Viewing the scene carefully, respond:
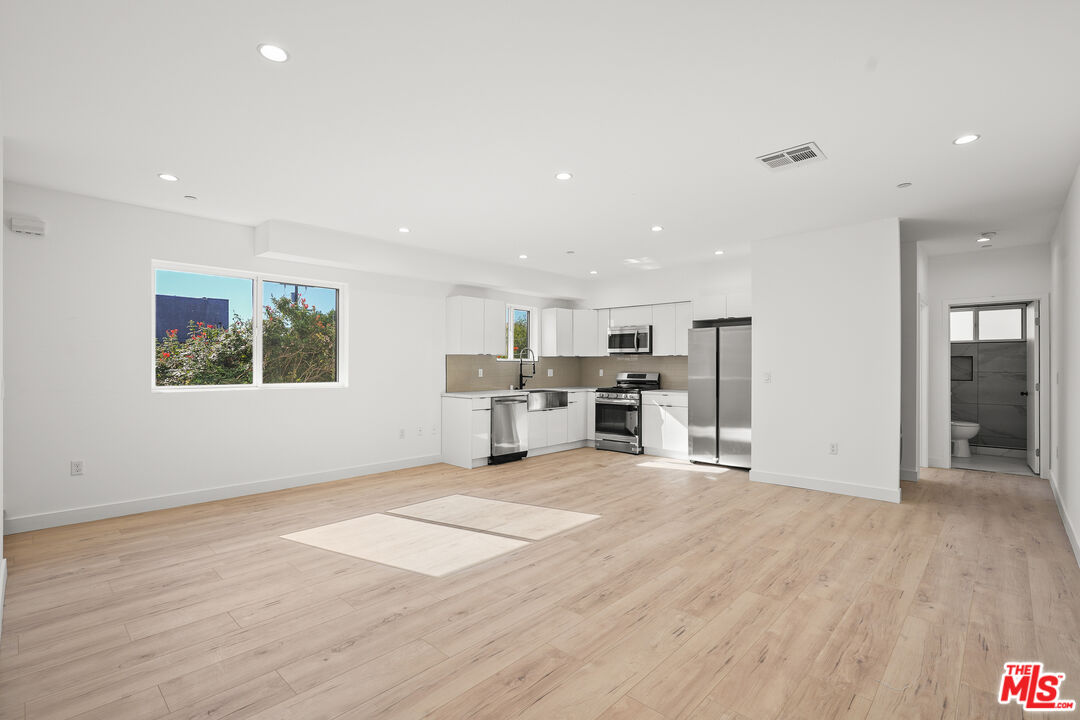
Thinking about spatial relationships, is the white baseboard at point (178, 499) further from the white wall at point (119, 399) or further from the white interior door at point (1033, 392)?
the white interior door at point (1033, 392)

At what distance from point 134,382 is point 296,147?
2.67 m

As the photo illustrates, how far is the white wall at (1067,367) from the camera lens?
3.47m

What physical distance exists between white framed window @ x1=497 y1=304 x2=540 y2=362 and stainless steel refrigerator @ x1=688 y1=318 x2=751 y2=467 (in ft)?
8.25

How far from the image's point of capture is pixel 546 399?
23.7ft

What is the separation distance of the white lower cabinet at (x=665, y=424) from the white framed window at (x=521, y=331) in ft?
6.25

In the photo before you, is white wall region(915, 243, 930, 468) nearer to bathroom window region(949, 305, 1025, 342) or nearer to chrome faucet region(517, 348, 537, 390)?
bathroom window region(949, 305, 1025, 342)

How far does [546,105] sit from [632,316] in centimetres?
529

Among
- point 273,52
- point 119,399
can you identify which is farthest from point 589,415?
point 273,52

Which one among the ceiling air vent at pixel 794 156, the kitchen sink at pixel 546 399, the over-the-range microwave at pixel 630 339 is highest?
the ceiling air vent at pixel 794 156

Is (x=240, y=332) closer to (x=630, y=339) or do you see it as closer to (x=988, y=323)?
(x=630, y=339)

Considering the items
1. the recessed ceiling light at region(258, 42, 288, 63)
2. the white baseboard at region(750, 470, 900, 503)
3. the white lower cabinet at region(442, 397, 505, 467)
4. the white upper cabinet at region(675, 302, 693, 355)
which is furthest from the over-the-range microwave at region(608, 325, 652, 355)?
the recessed ceiling light at region(258, 42, 288, 63)

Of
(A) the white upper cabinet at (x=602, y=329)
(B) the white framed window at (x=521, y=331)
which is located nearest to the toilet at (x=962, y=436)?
(A) the white upper cabinet at (x=602, y=329)

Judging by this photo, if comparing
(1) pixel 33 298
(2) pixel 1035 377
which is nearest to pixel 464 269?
(1) pixel 33 298

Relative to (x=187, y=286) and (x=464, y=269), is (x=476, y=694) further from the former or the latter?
(x=464, y=269)
